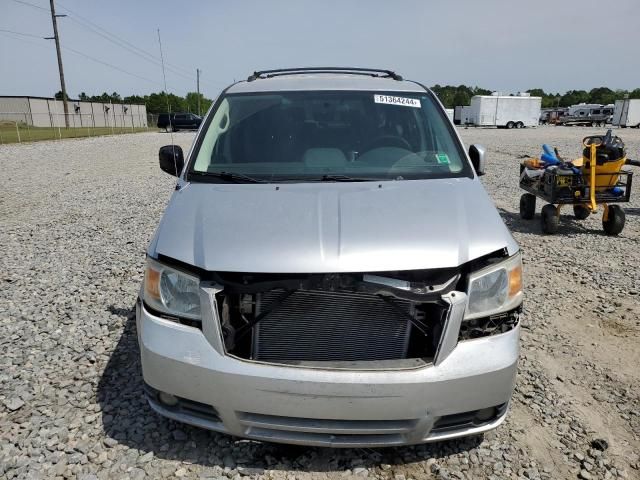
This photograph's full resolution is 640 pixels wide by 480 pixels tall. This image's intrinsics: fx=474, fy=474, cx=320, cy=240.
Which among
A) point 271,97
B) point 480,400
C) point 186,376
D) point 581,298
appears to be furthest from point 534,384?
point 271,97

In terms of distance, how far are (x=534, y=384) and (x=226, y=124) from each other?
2814mm

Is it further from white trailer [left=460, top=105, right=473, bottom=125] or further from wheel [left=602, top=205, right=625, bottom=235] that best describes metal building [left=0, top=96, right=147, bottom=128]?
wheel [left=602, top=205, right=625, bottom=235]

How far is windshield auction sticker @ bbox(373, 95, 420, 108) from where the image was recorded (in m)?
3.59

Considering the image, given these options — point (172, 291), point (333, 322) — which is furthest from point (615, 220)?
point (172, 291)

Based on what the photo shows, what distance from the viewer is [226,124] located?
352 cm

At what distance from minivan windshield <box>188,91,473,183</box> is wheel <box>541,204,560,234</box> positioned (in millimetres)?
3908

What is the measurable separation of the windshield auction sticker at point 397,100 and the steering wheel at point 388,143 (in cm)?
29

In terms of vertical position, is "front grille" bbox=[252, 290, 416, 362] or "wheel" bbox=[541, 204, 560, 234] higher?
"front grille" bbox=[252, 290, 416, 362]

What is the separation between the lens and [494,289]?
7.33ft

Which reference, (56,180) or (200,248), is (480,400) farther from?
(56,180)

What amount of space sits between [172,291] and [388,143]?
1.95 metres

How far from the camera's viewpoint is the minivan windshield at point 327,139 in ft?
10.2

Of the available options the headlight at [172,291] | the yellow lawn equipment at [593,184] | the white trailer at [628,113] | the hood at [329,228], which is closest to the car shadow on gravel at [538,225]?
the yellow lawn equipment at [593,184]

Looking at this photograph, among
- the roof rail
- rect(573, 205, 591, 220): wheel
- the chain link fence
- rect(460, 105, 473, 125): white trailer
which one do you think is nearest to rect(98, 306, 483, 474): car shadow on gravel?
the roof rail
